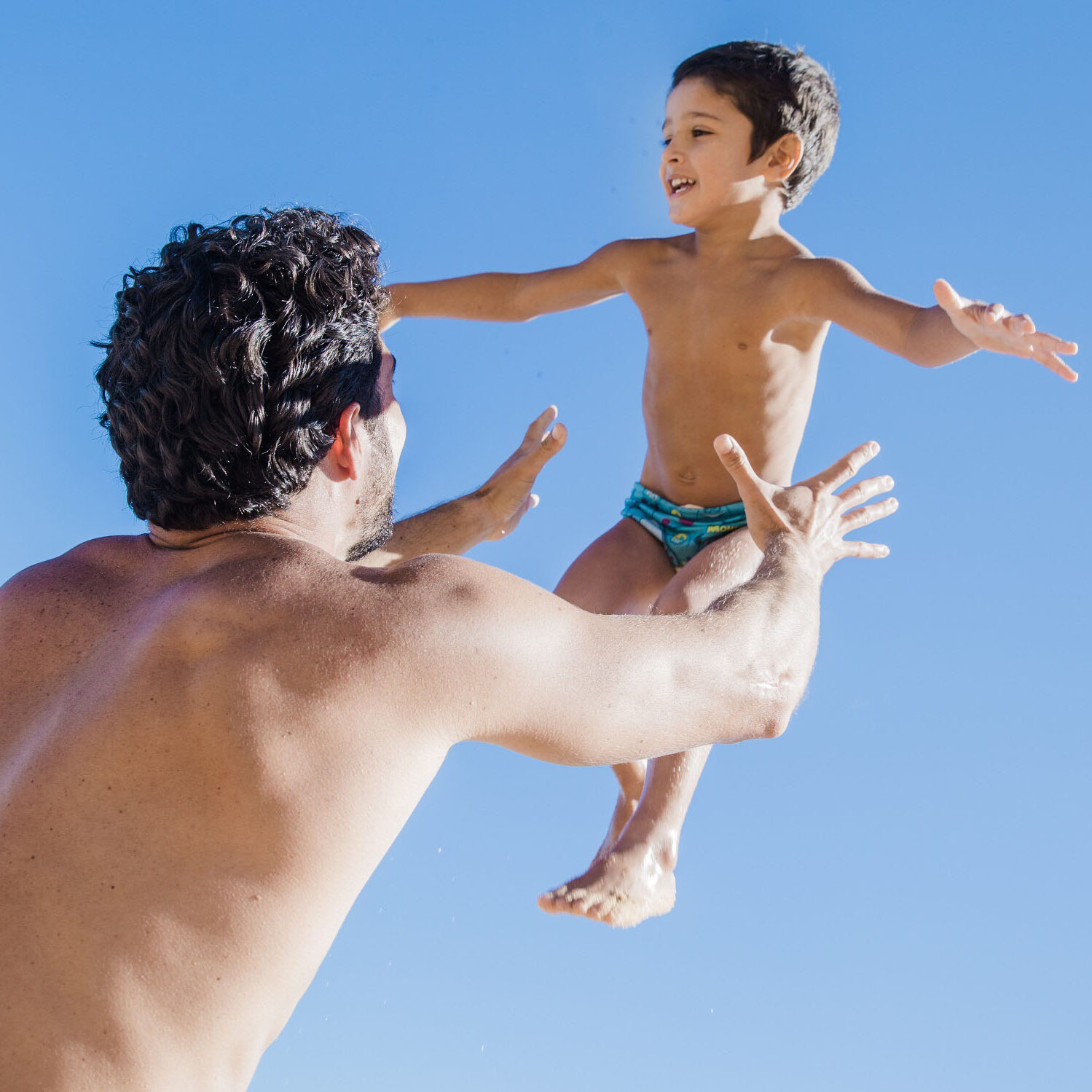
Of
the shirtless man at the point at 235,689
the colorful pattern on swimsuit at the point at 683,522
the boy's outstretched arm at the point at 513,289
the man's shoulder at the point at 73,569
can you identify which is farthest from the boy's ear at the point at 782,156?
the man's shoulder at the point at 73,569

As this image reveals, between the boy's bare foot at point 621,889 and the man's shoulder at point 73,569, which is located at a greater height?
the boy's bare foot at point 621,889

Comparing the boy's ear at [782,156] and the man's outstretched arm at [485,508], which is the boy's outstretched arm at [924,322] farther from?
the man's outstretched arm at [485,508]

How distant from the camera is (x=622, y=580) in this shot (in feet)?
16.5

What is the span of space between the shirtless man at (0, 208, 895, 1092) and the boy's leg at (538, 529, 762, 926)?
1.47 metres

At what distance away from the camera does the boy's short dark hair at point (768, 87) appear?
524cm

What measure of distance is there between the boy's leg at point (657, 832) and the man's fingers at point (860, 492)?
858 mm

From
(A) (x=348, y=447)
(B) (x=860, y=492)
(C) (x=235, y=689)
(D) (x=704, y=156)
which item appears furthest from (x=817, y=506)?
(D) (x=704, y=156)

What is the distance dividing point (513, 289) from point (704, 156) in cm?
99

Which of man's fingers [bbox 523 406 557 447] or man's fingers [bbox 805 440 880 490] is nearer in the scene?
man's fingers [bbox 805 440 880 490]

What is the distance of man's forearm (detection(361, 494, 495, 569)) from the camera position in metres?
4.44

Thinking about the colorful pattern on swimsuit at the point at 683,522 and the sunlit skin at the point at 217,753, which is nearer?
the sunlit skin at the point at 217,753

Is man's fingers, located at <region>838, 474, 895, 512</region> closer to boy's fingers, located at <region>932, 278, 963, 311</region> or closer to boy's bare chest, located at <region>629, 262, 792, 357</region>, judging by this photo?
boy's fingers, located at <region>932, 278, 963, 311</region>

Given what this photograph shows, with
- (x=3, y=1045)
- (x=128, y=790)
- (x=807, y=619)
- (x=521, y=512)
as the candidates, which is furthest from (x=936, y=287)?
(x=3, y=1045)

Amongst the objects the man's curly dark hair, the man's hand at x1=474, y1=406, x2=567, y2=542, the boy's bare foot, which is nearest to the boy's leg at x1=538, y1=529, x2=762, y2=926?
the boy's bare foot
